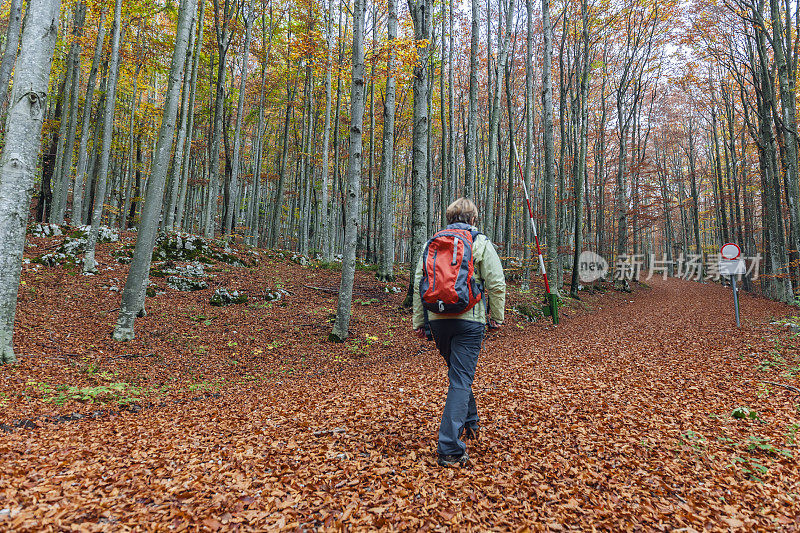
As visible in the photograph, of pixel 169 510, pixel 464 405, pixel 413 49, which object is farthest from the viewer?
pixel 413 49

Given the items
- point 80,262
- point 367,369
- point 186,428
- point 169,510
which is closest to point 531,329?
point 367,369

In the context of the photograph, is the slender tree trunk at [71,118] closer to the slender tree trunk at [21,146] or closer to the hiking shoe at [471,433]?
the slender tree trunk at [21,146]

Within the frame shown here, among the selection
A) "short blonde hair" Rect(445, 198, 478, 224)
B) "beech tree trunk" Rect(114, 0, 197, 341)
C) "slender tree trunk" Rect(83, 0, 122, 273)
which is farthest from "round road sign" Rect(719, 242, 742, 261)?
"slender tree trunk" Rect(83, 0, 122, 273)

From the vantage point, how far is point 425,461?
9.07 ft

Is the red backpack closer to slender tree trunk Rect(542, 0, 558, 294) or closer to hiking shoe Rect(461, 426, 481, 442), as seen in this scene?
hiking shoe Rect(461, 426, 481, 442)

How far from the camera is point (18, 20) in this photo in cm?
798

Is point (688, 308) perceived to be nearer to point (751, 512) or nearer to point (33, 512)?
point (751, 512)

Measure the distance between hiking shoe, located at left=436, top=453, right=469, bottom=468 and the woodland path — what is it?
97 millimetres

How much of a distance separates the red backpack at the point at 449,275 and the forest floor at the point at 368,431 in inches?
48.1

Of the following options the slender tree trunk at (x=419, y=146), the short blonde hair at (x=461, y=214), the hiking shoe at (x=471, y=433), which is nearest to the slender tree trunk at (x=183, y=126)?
the slender tree trunk at (x=419, y=146)

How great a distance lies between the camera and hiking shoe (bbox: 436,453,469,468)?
269cm

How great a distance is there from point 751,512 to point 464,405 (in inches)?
68.2

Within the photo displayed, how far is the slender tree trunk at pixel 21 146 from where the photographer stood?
428 centimetres

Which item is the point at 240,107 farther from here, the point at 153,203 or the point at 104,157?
the point at 153,203
